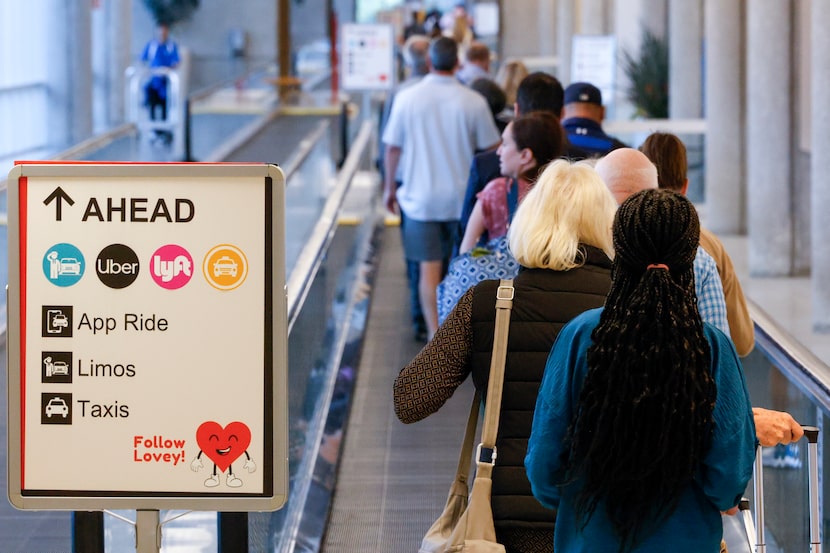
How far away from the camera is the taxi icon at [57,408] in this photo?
2699mm

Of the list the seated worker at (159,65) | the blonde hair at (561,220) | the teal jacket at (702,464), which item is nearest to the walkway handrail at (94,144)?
the seated worker at (159,65)

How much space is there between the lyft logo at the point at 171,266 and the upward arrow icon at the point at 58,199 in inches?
7.9

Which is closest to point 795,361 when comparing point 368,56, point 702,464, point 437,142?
point 702,464

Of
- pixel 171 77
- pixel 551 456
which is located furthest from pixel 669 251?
pixel 171 77

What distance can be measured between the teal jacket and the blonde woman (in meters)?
0.55

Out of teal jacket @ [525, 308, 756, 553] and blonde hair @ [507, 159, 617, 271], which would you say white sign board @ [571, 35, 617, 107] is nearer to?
blonde hair @ [507, 159, 617, 271]

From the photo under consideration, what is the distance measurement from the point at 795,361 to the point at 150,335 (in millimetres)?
2232

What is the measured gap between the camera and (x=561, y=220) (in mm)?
3260

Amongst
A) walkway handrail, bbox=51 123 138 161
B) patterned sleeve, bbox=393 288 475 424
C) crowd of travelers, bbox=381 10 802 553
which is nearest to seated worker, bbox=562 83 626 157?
crowd of travelers, bbox=381 10 802 553

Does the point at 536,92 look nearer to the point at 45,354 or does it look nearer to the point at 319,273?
the point at 319,273

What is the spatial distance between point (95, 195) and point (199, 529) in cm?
131

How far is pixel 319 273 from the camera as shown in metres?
6.54

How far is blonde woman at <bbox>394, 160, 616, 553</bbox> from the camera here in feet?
10.3

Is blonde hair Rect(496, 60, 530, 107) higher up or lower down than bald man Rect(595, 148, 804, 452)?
higher up
